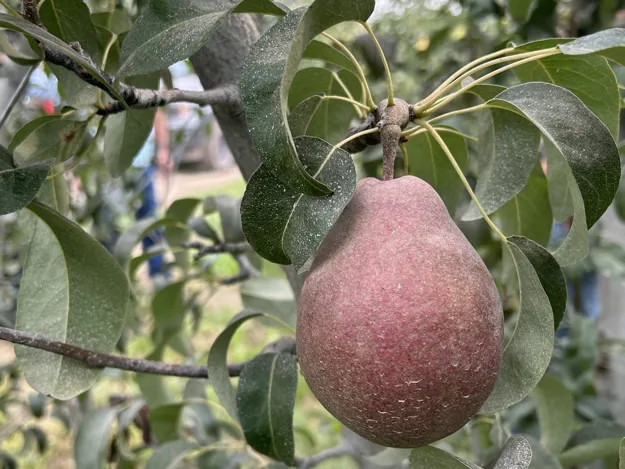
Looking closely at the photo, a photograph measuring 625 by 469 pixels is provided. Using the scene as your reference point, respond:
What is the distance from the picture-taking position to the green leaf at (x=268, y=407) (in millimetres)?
646

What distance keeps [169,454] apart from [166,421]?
0.27ft

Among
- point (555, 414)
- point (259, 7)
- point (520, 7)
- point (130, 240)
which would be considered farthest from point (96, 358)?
point (520, 7)

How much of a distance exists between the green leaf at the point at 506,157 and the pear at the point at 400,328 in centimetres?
16

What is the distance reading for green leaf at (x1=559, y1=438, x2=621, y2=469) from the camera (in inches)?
31.7

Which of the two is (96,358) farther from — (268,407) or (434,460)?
(434,460)

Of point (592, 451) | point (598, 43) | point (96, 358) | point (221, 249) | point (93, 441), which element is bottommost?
point (93, 441)

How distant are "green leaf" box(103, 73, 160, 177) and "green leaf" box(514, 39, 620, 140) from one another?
0.44 m

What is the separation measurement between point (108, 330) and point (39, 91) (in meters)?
1.40

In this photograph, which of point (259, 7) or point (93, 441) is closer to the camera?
point (259, 7)

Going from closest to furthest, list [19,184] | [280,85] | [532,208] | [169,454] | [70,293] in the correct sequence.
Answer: [280,85]
[19,184]
[70,293]
[532,208]
[169,454]

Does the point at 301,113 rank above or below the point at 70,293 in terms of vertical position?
above

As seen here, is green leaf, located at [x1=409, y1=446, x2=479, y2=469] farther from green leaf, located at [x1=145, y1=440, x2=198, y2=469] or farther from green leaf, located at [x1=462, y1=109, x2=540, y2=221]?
green leaf, located at [x1=145, y1=440, x2=198, y2=469]

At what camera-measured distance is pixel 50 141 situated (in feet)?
2.09

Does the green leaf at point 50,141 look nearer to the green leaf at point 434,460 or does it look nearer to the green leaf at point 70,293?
the green leaf at point 70,293
